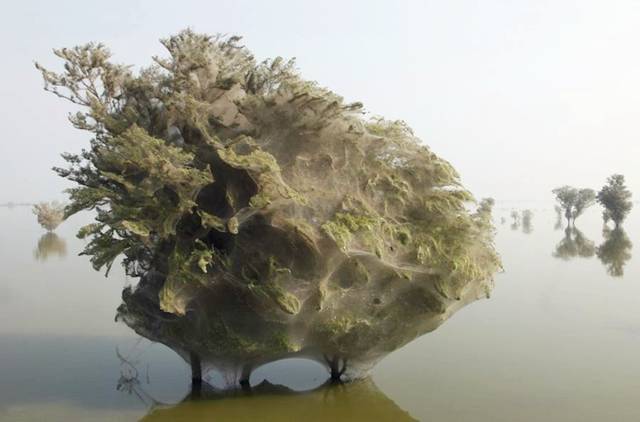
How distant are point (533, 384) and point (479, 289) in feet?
8.83

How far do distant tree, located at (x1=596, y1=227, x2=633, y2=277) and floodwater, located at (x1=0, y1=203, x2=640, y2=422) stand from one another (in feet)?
31.1

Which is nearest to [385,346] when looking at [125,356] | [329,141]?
[329,141]

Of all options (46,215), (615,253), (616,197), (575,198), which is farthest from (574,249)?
(46,215)

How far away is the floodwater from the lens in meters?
12.7

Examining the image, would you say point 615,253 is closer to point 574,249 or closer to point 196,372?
point 574,249

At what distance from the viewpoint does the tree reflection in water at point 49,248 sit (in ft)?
155

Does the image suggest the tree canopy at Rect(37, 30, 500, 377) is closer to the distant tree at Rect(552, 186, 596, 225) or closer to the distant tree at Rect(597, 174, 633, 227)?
the distant tree at Rect(597, 174, 633, 227)

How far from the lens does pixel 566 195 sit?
82250 millimetres

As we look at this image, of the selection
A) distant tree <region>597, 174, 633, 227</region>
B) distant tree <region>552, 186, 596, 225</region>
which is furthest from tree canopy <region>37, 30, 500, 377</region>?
distant tree <region>552, 186, 596, 225</region>

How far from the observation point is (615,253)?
4472cm

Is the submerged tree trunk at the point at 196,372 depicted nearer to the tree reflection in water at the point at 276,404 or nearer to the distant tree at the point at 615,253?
the tree reflection in water at the point at 276,404

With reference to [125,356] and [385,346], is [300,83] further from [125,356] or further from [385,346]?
[125,356]

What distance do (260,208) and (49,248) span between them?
157 feet

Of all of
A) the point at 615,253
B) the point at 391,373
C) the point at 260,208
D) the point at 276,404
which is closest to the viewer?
the point at 260,208
